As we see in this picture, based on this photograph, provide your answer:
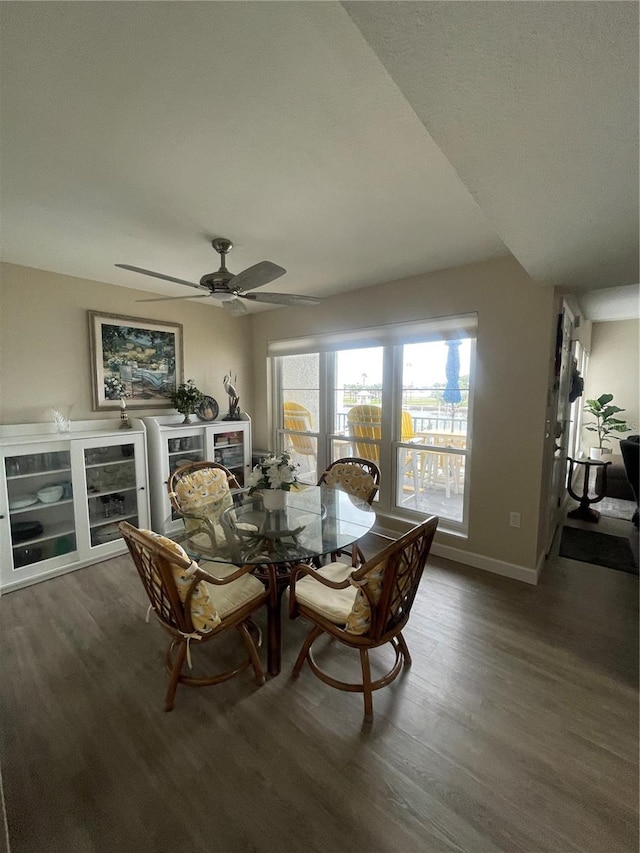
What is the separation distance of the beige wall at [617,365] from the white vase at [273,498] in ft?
19.8

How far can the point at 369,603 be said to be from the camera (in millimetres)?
1438

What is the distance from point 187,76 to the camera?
107cm

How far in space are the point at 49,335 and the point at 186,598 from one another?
2.73 m

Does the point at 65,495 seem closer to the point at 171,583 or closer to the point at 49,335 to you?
the point at 49,335

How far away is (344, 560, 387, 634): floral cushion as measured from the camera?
138cm

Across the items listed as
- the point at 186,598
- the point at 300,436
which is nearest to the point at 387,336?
the point at 300,436

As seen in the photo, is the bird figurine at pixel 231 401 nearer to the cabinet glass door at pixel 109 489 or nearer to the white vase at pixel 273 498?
the cabinet glass door at pixel 109 489

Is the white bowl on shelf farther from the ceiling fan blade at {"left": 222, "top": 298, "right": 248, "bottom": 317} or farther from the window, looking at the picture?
the window

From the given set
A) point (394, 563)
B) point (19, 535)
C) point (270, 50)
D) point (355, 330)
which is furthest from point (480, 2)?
point (19, 535)

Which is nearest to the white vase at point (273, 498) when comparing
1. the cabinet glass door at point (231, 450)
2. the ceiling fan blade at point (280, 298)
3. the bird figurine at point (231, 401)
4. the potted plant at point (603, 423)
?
the ceiling fan blade at point (280, 298)

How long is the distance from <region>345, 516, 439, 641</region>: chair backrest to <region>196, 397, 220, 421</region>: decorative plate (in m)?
2.93

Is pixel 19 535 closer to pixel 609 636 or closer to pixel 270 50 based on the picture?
pixel 270 50

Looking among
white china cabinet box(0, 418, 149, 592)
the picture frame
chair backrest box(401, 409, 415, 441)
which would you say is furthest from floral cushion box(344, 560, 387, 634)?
the picture frame

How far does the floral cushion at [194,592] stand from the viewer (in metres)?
1.38
